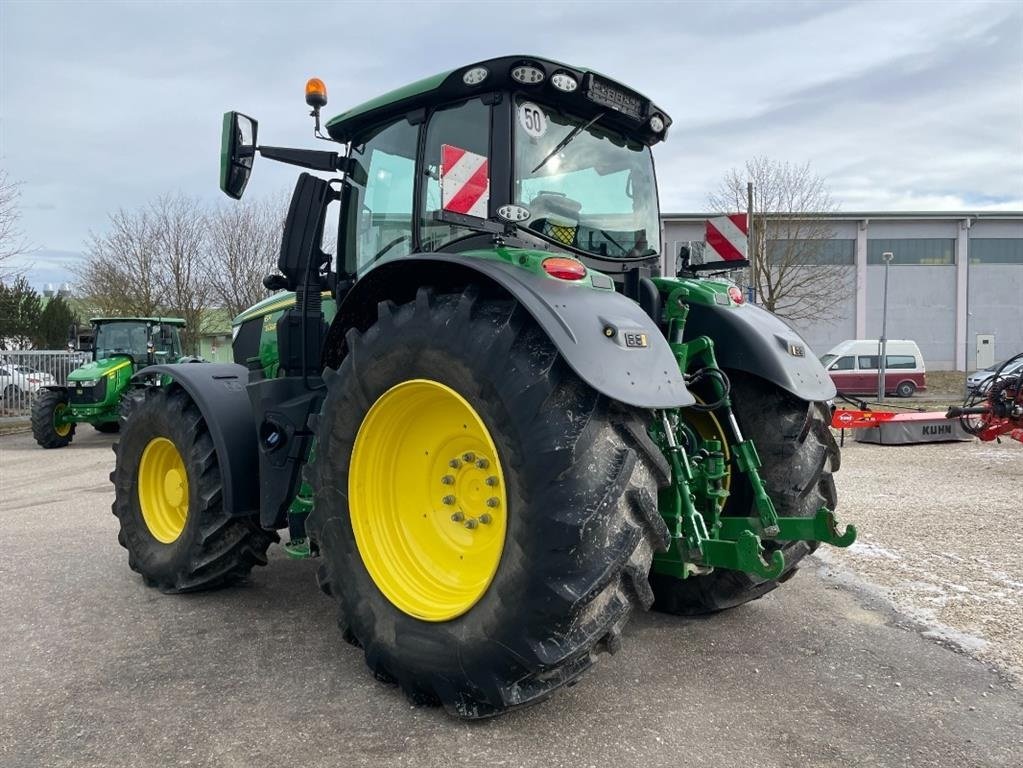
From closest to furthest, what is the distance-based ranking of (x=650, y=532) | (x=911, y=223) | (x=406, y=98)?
1. (x=650, y=532)
2. (x=406, y=98)
3. (x=911, y=223)

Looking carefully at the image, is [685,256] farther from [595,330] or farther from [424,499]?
[424,499]

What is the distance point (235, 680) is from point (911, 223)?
133ft

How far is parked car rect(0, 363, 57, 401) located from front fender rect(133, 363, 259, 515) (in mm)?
14993

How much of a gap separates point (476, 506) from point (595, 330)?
90cm

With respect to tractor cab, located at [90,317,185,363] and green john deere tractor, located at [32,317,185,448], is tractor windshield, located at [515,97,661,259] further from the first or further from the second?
tractor cab, located at [90,317,185,363]

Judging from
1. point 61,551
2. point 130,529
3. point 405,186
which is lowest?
point 61,551

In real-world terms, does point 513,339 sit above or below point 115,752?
above

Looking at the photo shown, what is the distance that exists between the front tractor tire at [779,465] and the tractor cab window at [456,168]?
1.51m

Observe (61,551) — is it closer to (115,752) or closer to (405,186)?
(115,752)

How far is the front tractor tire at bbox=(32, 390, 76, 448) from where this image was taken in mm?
13047

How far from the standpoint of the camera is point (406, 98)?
356cm

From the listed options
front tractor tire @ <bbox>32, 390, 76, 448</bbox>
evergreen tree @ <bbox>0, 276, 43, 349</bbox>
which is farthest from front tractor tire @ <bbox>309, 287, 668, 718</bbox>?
evergreen tree @ <bbox>0, 276, 43, 349</bbox>

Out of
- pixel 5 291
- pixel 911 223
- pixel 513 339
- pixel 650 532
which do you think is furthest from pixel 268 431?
pixel 911 223

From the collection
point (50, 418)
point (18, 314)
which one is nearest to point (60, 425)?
point (50, 418)
